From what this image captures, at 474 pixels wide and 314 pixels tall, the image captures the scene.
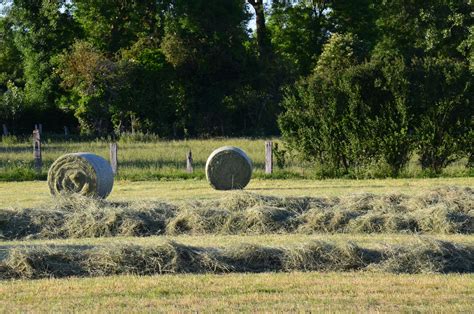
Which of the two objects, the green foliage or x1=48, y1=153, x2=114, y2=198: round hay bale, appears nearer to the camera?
x1=48, y1=153, x2=114, y2=198: round hay bale

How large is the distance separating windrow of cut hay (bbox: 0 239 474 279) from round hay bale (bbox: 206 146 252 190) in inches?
509

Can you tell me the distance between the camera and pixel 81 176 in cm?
2206

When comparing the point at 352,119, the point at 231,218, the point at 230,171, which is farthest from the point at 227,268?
the point at 352,119

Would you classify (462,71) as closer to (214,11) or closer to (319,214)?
(319,214)

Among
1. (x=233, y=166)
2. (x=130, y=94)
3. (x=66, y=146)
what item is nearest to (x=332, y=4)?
(x=130, y=94)

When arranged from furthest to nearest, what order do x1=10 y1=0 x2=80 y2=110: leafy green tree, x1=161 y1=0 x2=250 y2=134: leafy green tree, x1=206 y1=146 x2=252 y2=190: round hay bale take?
x1=10 y1=0 x2=80 y2=110: leafy green tree < x1=161 y1=0 x2=250 y2=134: leafy green tree < x1=206 y1=146 x2=252 y2=190: round hay bale

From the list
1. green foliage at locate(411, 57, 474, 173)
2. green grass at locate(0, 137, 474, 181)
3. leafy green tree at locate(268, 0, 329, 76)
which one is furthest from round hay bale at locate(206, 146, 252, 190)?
leafy green tree at locate(268, 0, 329, 76)

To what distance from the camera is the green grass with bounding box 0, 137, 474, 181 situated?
2981cm

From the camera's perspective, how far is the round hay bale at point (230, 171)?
84.4ft

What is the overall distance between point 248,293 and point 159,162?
25.4m

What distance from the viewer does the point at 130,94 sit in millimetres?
55156

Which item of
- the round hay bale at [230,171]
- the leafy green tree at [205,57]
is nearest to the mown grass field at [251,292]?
the round hay bale at [230,171]

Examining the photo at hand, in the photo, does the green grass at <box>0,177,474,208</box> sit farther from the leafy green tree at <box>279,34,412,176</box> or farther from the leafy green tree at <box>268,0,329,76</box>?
the leafy green tree at <box>268,0,329,76</box>

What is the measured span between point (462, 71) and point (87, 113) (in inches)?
1204
